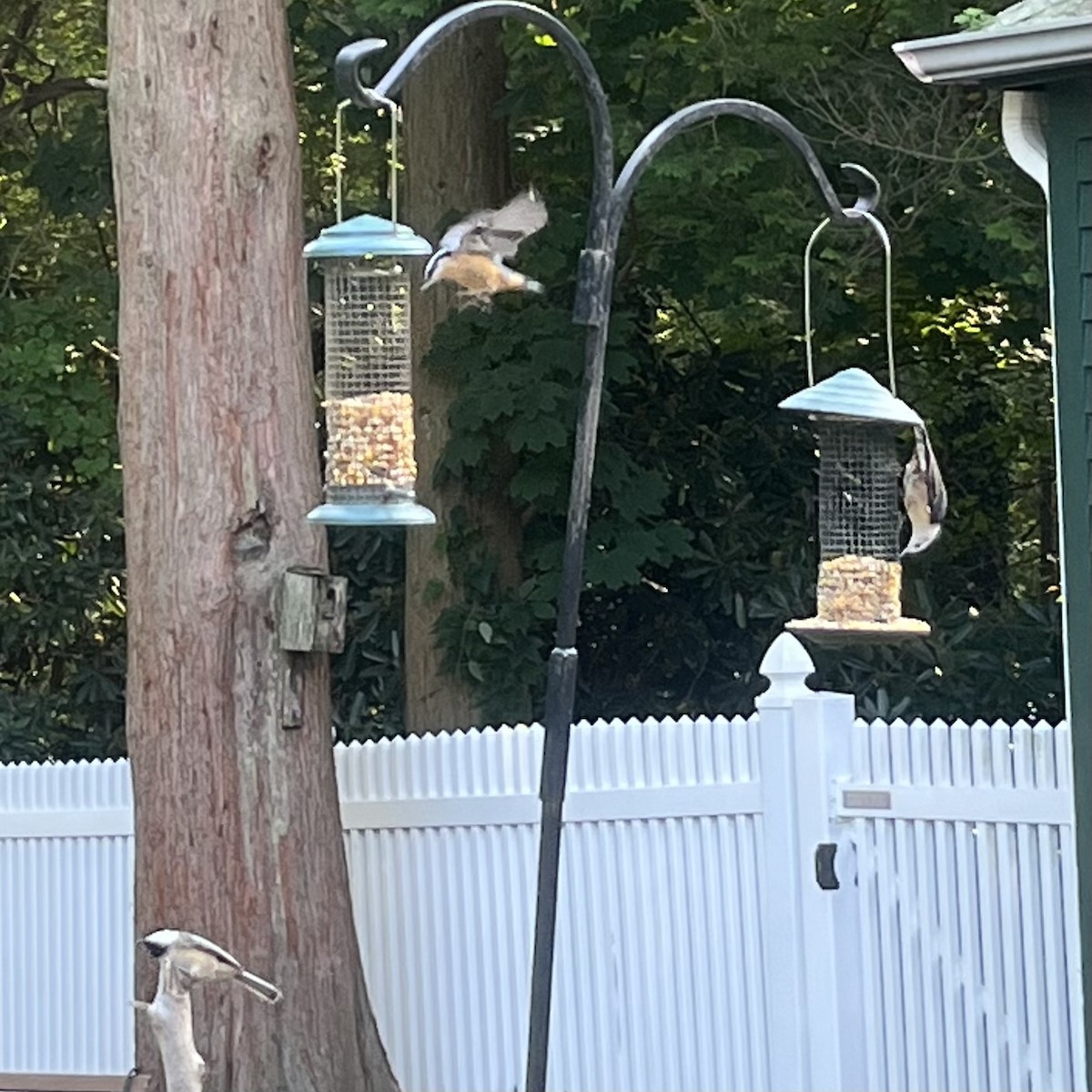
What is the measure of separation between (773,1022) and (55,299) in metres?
6.65

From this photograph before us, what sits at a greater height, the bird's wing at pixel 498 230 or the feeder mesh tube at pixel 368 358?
the bird's wing at pixel 498 230

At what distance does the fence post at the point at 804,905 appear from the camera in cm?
643

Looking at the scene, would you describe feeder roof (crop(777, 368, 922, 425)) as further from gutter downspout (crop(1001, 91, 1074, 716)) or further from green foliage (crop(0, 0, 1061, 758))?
green foliage (crop(0, 0, 1061, 758))

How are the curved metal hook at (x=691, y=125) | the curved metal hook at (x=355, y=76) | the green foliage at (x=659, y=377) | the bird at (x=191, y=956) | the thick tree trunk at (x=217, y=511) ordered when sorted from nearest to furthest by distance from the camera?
the bird at (x=191, y=956), the curved metal hook at (x=355, y=76), the curved metal hook at (x=691, y=125), the thick tree trunk at (x=217, y=511), the green foliage at (x=659, y=377)

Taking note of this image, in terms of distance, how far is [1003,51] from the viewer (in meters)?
5.41

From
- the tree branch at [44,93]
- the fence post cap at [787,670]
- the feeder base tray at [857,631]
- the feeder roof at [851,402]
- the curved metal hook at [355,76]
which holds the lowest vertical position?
the fence post cap at [787,670]

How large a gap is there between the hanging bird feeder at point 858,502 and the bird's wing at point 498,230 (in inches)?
30.2

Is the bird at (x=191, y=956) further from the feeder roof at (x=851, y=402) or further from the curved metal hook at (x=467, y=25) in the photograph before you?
the feeder roof at (x=851, y=402)

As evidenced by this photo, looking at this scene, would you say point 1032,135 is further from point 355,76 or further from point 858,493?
point 355,76

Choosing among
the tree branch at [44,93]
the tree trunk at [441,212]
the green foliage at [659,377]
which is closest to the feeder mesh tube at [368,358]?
the green foliage at [659,377]

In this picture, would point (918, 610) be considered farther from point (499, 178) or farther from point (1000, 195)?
point (499, 178)

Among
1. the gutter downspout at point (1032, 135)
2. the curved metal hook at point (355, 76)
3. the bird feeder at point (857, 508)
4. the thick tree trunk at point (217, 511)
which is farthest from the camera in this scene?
the thick tree trunk at point (217, 511)

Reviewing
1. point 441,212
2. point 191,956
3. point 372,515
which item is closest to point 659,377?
point 441,212

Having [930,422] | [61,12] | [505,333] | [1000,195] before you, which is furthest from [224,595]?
[61,12]
